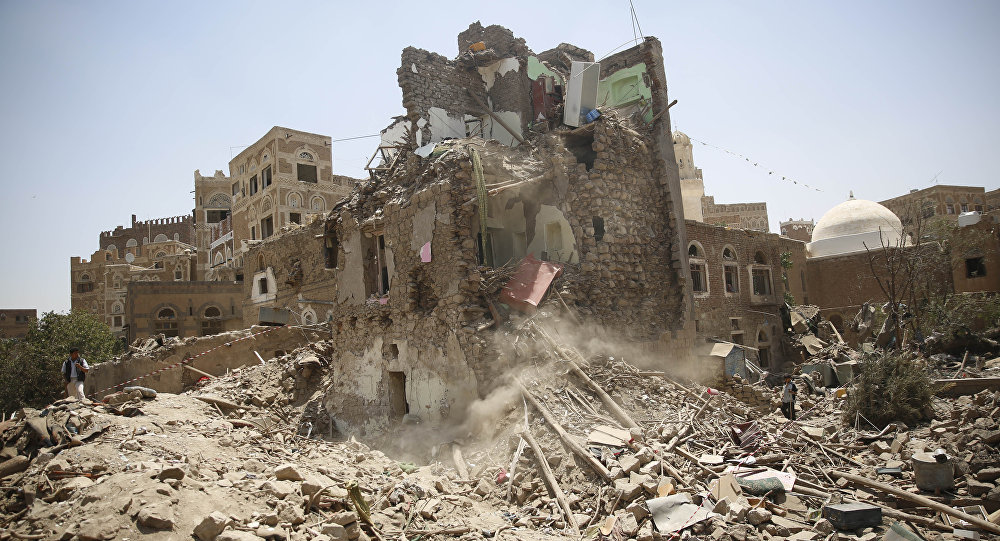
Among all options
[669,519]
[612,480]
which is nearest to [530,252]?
[612,480]

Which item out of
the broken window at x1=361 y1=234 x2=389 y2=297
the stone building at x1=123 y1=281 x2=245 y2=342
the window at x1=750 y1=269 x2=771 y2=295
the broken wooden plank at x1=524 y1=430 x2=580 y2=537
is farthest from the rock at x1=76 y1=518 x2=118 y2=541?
the stone building at x1=123 y1=281 x2=245 y2=342

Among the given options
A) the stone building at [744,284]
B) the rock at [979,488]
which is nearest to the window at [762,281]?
the stone building at [744,284]

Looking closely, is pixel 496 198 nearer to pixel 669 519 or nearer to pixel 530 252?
pixel 530 252

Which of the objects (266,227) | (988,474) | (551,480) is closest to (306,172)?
(266,227)

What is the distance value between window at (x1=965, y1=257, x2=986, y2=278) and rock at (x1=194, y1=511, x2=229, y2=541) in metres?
27.6

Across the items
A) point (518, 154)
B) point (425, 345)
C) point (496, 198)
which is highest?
point (518, 154)

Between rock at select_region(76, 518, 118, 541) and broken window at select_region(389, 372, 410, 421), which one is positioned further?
broken window at select_region(389, 372, 410, 421)

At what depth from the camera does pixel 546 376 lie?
9.88 meters

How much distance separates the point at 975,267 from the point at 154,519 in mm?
28559

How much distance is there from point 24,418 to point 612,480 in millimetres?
8096

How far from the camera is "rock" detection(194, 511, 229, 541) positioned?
5598mm

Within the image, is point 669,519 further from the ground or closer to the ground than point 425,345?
closer to the ground

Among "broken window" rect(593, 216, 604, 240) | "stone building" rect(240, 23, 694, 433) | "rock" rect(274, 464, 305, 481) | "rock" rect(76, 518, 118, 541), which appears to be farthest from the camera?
"broken window" rect(593, 216, 604, 240)

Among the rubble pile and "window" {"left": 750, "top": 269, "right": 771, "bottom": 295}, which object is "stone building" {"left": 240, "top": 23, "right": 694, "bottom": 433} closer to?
the rubble pile
